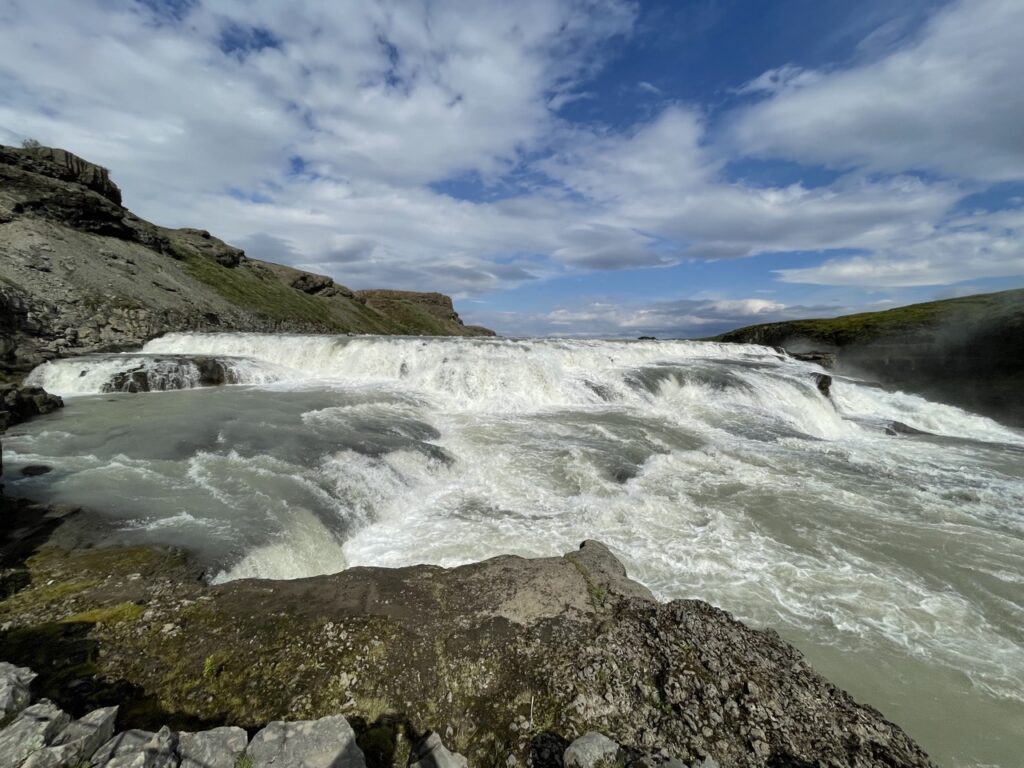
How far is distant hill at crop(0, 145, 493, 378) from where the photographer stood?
24.0 m

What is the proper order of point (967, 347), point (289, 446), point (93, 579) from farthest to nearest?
point (967, 347)
point (289, 446)
point (93, 579)

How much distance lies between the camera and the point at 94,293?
93.7ft

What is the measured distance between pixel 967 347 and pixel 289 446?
46348mm

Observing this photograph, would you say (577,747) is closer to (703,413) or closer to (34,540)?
(34,540)

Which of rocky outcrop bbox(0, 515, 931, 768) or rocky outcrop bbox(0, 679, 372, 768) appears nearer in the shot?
rocky outcrop bbox(0, 679, 372, 768)

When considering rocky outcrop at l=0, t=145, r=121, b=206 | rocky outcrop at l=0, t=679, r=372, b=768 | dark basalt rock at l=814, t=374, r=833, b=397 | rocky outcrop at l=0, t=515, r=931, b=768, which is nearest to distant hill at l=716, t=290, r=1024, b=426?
dark basalt rock at l=814, t=374, r=833, b=397

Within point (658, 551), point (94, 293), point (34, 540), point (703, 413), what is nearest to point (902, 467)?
point (703, 413)

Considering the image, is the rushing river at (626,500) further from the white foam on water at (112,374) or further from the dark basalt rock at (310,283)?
the dark basalt rock at (310,283)

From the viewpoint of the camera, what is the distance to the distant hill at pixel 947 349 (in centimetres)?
2945

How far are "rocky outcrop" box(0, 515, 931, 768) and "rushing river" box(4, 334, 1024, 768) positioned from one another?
1.92 m

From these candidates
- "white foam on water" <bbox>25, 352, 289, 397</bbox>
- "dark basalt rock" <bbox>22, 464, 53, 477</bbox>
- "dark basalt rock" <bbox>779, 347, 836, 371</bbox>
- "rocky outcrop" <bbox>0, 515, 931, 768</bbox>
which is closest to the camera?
"rocky outcrop" <bbox>0, 515, 931, 768</bbox>

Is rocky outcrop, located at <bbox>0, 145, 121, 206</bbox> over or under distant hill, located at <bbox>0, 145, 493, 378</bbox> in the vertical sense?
over

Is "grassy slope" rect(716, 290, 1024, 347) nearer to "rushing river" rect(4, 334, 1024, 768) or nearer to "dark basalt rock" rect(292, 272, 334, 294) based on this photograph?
"rushing river" rect(4, 334, 1024, 768)

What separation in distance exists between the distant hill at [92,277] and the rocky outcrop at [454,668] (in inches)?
882
